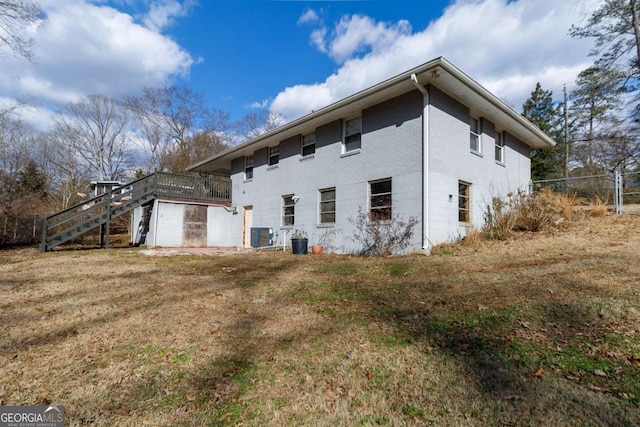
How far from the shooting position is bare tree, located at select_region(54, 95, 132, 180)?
28953mm

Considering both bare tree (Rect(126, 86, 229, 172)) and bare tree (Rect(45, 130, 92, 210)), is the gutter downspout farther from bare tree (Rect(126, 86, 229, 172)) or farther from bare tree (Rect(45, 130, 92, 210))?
bare tree (Rect(45, 130, 92, 210))

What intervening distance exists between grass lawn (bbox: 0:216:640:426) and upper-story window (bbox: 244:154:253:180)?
998 centimetres

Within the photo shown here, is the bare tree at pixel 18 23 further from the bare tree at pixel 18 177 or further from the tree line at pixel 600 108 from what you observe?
the tree line at pixel 600 108

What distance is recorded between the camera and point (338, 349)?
9.27 ft

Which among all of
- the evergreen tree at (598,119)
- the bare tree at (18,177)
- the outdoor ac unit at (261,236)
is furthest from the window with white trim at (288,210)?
the evergreen tree at (598,119)

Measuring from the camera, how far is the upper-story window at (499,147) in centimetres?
1155

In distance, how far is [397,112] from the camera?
8961 millimetres

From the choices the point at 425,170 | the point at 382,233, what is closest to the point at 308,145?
the point at 382,233

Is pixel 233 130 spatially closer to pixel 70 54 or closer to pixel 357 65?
pixel 70 54

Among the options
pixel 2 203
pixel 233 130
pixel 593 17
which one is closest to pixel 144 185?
pixel 2 203

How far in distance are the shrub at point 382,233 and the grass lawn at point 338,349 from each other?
3055mm

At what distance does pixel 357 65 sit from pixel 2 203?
61.4 feet

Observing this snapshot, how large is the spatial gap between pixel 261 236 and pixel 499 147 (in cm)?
1041

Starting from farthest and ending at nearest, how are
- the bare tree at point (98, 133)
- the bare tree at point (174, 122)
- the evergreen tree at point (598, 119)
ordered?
the bare tree at point (98, 133) < the bare tree at point (174, 122) < the evergreen tree at point (598, 119)
